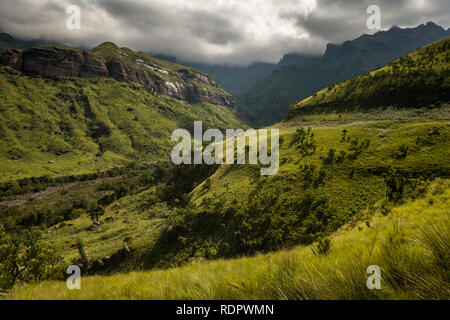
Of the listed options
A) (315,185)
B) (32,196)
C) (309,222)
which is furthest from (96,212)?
(32,196)

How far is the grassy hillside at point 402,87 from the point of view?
40.6 m

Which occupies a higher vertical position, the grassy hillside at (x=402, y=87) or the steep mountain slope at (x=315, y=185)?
the grassy hillside at (x=402, y=87)

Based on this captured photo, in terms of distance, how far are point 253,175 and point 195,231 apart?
14385mm

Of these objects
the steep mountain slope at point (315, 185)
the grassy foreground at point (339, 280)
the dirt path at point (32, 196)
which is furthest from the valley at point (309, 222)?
the dirt path at point (32, 196)

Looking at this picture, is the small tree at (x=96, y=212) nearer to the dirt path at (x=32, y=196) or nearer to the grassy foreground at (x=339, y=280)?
the dirt path at (x=32, y=196)

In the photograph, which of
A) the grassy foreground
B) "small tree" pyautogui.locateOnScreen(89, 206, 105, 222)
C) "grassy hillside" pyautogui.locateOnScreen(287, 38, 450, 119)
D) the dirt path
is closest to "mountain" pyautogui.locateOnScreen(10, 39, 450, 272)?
"grassy hillside" pyautogui.locateOnScreen(287, 38, 450, 119)

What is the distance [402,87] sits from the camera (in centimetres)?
4578

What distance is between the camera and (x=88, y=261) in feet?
117

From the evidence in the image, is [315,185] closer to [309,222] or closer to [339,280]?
[309,222]

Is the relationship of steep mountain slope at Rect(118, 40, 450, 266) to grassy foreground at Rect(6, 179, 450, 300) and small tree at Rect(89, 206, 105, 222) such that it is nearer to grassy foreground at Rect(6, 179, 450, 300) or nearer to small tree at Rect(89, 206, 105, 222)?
grassy foreground at Rect(6, 179, 450, 300)

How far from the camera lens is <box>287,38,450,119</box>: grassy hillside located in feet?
133
